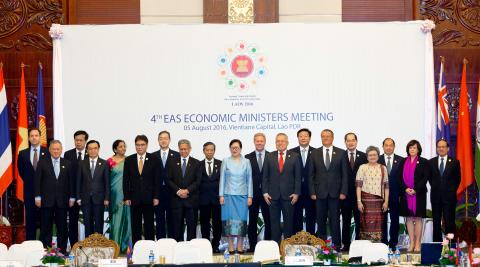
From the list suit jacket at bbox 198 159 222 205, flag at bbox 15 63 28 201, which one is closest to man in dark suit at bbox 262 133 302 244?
suit jacket at bbox 198 159 222 205

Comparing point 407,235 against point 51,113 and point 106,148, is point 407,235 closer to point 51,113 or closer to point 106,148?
point 106,148

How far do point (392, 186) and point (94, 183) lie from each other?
3.52 metres

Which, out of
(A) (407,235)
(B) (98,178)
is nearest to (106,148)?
(B) (98,178)

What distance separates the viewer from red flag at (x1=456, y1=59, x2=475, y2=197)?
38.4 ft

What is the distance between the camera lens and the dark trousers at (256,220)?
11.0 m

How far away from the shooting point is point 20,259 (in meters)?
8.79

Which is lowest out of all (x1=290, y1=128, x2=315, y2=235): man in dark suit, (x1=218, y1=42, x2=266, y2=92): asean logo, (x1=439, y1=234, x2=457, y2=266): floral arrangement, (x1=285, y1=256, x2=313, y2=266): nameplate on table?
(x1=285, y1=256, x2=313, y2=266): nameplate on table

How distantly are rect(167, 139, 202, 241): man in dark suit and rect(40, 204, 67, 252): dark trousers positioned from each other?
51.4 inches

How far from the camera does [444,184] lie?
10.7m

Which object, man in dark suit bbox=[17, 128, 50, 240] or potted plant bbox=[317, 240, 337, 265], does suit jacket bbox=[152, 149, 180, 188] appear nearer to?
man in dark suit bbox=[17, 128, 50, 240]

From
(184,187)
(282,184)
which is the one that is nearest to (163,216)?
(184,187)

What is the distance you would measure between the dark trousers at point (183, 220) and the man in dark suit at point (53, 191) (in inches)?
48.6

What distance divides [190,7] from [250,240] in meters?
3.71

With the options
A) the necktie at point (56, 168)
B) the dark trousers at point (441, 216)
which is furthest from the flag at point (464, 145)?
the necktie at point (56, 168)
